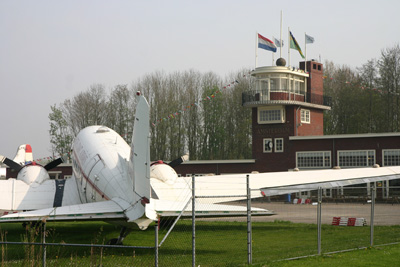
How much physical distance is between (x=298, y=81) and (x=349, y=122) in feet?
75.7

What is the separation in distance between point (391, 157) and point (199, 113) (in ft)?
129

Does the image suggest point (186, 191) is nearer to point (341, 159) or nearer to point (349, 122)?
point (341, 159)

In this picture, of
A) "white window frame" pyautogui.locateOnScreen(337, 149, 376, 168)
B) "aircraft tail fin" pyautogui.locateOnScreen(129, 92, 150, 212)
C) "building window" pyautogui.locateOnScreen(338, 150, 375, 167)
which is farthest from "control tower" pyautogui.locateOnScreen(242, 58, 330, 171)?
"aircraft tail fin" pyautogui.locateOnScreen(129, 92, 150, 212)

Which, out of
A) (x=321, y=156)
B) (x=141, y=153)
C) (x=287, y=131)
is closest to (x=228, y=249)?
(x=141, y=153)

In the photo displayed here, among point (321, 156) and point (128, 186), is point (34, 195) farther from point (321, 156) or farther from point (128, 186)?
point (321, 156)

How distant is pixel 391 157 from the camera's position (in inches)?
1778

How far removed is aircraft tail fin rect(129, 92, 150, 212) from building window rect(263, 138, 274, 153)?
1477 inches

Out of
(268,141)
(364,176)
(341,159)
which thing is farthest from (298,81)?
(364,176)

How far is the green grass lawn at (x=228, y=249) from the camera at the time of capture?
14320 millimetres

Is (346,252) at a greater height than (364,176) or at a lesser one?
lesser

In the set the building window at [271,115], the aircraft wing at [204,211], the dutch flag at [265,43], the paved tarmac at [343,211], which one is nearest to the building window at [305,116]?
the building window at [271,115]

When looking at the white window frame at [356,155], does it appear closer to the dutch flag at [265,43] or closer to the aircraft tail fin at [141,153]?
the dutch flag at [265,43]

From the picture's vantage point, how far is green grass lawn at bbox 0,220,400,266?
14.3 metres

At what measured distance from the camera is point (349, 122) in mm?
74812
